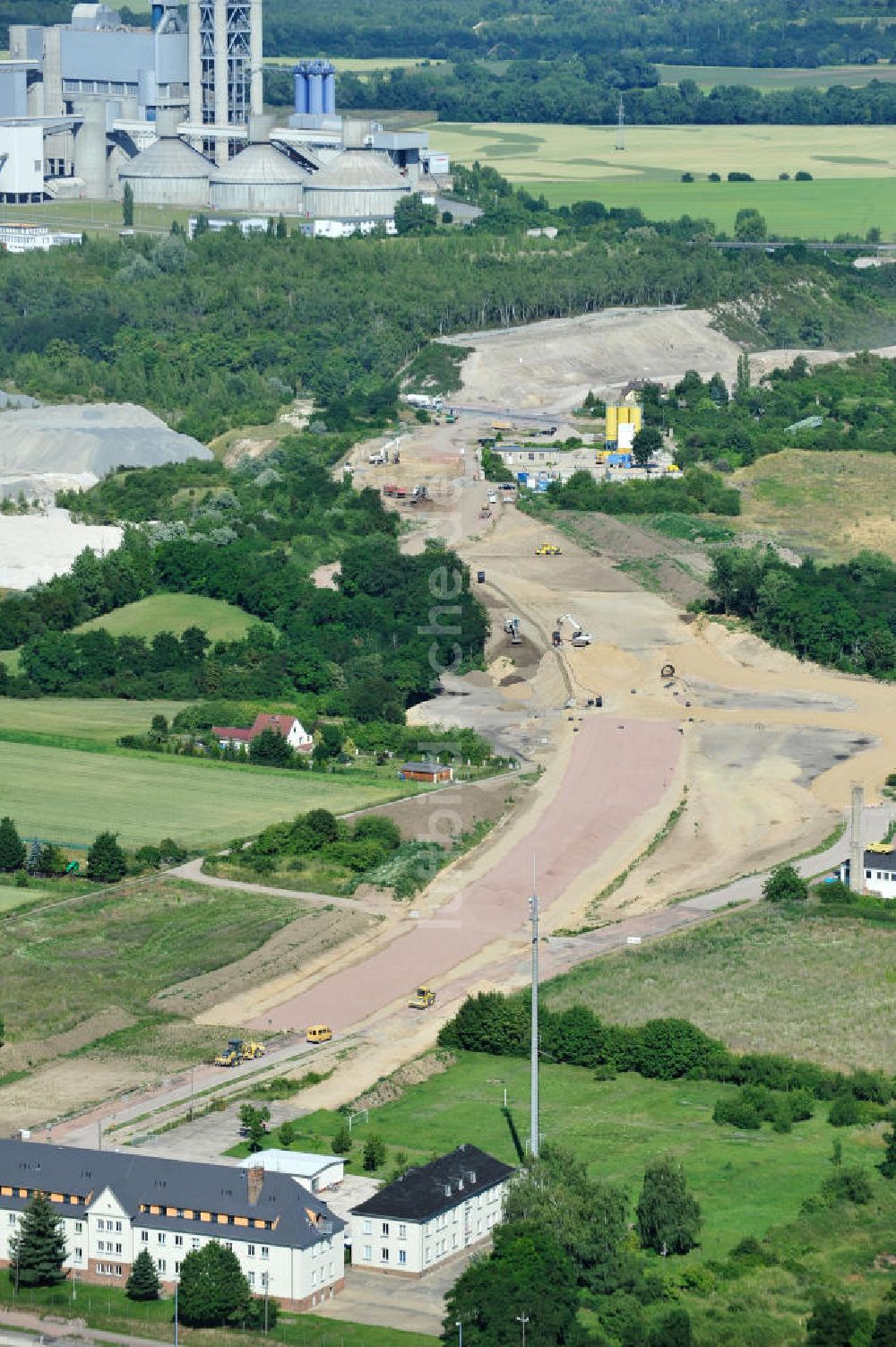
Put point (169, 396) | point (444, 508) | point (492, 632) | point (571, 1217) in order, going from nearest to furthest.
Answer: point (571, 1217) < point (492, 632) < point (444, 508) < point (169, 396)

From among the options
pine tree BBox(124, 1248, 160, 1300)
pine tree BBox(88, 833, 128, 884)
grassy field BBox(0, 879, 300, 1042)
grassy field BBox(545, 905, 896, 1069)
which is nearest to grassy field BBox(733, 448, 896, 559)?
pine tree BBox(88, 833, 128, 884)

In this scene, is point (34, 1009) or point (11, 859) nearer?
point (34, 1009)

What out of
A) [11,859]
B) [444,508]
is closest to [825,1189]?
[11,859]

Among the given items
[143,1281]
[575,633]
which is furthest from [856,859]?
[143,1281]

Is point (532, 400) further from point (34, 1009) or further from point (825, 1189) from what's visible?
point (825, 1189)

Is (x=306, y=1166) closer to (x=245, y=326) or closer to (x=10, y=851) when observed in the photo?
(x=10, y=851)

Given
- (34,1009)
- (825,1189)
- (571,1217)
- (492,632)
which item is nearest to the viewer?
(571,1217)
